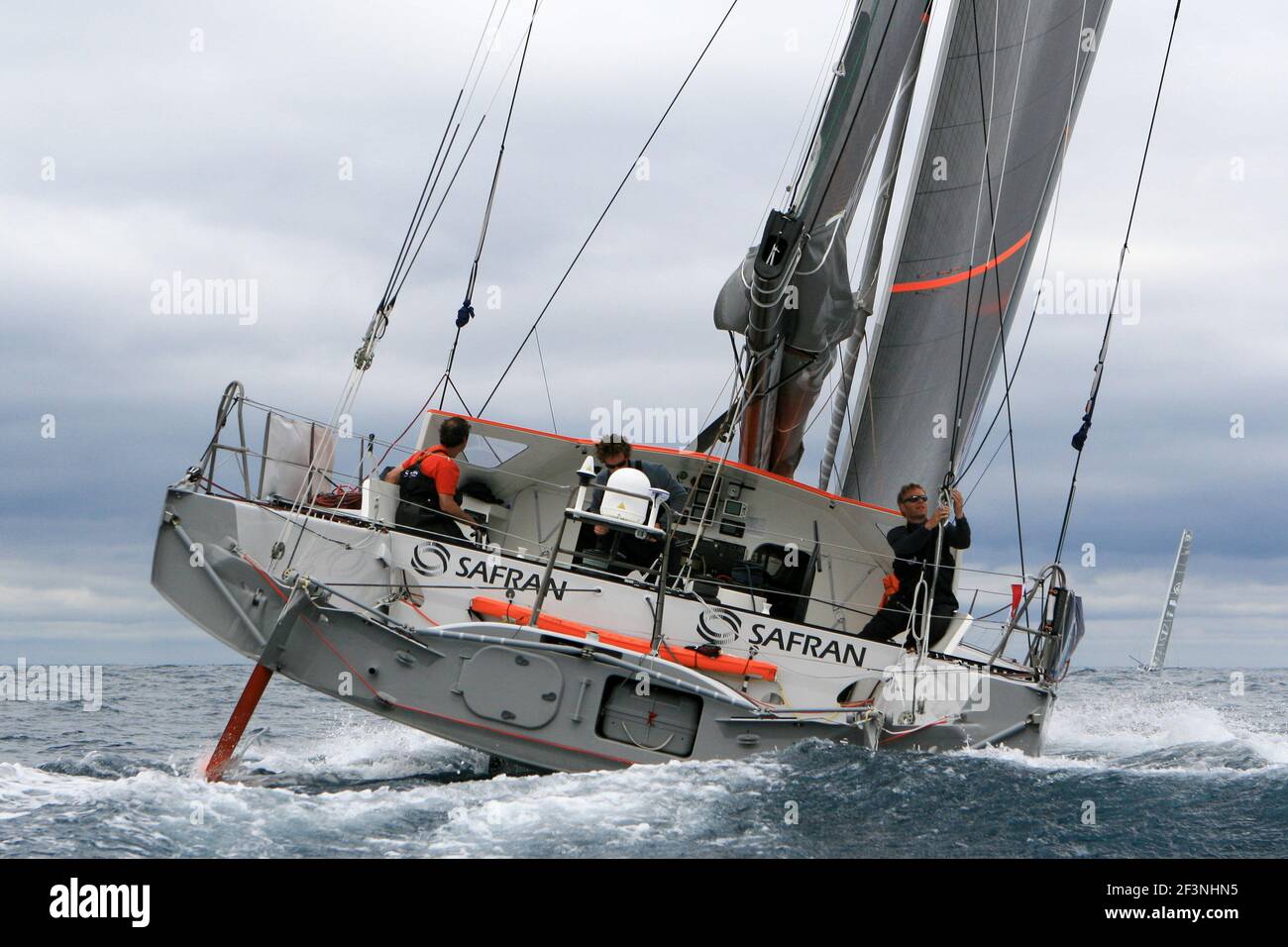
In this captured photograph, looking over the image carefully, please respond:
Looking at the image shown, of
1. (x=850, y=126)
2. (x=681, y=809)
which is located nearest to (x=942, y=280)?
(x=850, y=126)

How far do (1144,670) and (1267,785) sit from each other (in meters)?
38.0

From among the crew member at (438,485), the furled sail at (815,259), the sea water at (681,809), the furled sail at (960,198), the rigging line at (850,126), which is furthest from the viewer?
the furled sail at (960,198)

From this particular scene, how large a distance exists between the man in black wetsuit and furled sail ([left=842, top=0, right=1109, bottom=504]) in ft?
14.2

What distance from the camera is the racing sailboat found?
21.3 ft

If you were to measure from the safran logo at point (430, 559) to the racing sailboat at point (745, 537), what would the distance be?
0.01m

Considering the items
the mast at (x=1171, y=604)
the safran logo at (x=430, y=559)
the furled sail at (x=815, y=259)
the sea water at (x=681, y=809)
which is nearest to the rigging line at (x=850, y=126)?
the furled sail at (x=815, y=259)

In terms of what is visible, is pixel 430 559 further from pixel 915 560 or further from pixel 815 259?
pixel 815 259

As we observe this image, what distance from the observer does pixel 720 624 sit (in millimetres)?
7797

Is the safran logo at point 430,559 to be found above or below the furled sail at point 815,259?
below

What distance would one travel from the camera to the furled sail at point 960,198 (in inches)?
491

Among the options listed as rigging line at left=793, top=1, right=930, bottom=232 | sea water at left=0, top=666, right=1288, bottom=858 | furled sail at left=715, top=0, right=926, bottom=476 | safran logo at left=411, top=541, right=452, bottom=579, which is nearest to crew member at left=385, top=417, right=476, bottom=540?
safran logo at left=411, top=541, right=452, bottom=579

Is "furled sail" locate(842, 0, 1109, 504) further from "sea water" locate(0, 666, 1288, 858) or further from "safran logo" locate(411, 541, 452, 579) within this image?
"safran logo" locate(411, 541, 452, 579)

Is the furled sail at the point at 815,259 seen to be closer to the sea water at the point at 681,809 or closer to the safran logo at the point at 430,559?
the safran logo at the point at 430,559

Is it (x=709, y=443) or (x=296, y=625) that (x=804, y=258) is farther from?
(x=296, y=625)
